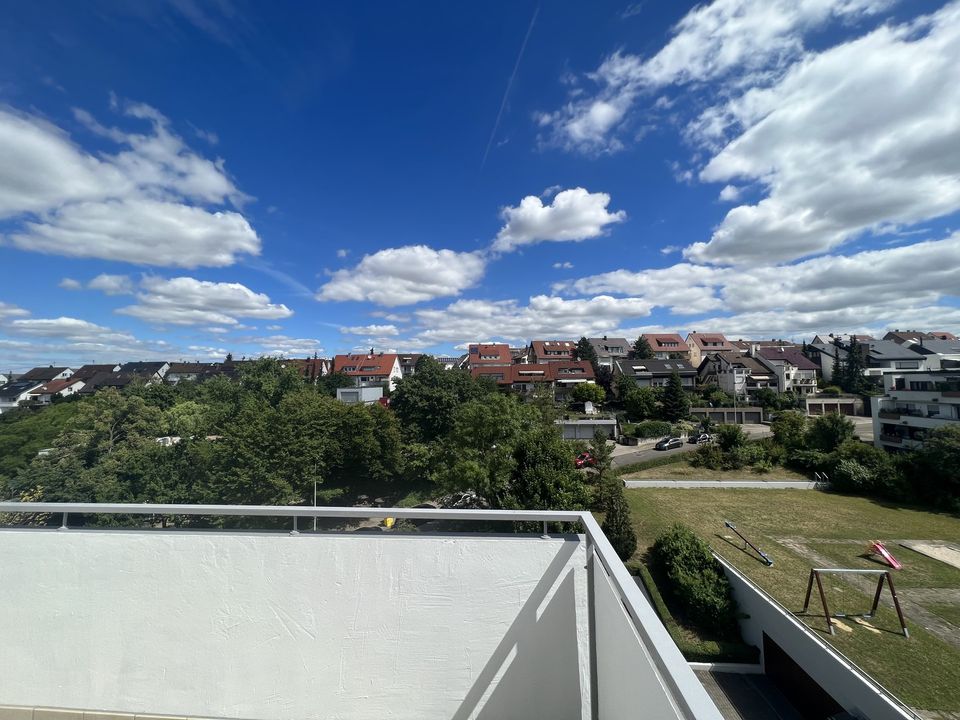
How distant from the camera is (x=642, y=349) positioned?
40.3 m

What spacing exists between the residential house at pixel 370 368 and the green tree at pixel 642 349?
26.2 metres

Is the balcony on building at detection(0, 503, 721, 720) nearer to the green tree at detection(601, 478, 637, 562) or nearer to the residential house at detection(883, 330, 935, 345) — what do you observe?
the green tree at detection(601, 478, 637, 562)

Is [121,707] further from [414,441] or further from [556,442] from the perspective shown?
[414,441]

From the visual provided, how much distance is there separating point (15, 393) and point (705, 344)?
77088 millimetres

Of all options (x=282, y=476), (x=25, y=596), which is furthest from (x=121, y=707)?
(x=282, y=476)

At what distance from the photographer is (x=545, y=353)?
40.1 meters

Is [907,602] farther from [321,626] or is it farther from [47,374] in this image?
[47,374]

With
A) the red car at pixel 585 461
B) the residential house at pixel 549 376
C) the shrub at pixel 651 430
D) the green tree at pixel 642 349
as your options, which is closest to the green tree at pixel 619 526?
the red car at pixel 585 461

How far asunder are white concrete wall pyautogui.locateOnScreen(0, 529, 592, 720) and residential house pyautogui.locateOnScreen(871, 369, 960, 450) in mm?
24323

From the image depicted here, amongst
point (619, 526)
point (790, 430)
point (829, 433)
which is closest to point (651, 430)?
point (790, 430)

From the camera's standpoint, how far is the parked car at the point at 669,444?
70.7 ft

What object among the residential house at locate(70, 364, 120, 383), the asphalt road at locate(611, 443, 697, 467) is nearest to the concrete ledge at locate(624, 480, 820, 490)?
the asphalt road at locate(611, 443, 697, 467)

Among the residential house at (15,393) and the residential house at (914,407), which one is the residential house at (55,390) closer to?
the residential house at (15,393)

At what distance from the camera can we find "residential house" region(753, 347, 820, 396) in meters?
32.8
